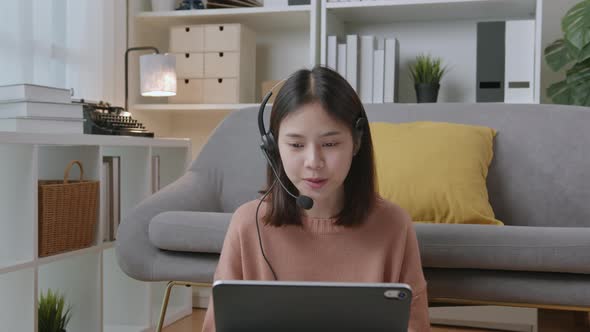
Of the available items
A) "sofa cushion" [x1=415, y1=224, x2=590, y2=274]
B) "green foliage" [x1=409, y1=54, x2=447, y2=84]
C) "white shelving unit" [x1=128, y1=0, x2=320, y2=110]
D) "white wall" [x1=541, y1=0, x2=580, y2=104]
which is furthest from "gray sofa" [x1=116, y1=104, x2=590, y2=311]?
"white wall" [x1=541, y1=0, x2=580, y2=104]

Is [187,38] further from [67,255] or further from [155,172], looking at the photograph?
[67,255]

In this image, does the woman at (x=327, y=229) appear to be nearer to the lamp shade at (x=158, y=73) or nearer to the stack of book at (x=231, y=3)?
the lamp shade at (x=158, y=73)

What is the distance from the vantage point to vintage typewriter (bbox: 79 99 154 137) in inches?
91.2

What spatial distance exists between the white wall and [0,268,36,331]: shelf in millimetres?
2154

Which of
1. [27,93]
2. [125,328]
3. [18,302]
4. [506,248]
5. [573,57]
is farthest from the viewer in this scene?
[573,57]

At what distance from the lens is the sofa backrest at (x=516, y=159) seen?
194 centimetres

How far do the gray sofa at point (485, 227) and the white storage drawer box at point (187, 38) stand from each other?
754 millimetres

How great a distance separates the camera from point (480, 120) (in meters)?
2.11

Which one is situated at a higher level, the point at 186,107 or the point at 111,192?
the point at 186,107

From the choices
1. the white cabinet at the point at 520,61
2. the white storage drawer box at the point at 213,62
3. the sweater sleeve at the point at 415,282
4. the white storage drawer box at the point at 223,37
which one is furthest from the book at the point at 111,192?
the white cabinet at the point at 520,61

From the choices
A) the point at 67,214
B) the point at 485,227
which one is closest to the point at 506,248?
the point at 485,227

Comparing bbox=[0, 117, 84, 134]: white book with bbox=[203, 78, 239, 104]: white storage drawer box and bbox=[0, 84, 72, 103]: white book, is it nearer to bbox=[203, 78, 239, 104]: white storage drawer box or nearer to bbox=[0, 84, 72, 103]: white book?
bbox=[0, 84, 72, 103]: white book

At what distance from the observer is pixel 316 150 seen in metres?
1.12

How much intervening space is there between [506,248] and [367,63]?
1.43 metres
